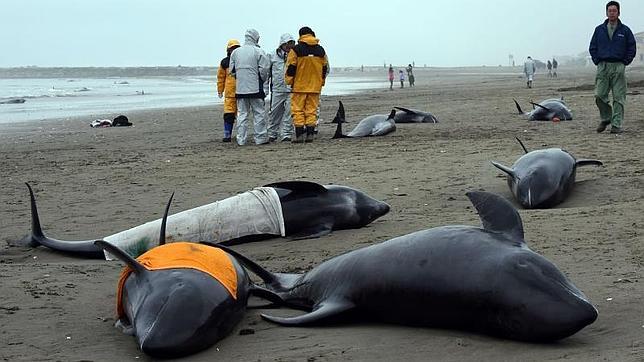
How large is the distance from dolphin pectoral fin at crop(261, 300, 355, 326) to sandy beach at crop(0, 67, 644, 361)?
6 cm

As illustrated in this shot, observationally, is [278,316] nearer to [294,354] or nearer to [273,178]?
[294,354]

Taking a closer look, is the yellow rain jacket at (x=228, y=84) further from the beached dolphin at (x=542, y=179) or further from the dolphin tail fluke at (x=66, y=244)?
the dolphin tail fluke at (x=66, y=244)

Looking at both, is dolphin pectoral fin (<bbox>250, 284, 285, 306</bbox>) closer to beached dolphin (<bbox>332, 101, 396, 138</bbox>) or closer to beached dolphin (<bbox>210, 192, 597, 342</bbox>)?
beached dolphin (<bbox>210, 192, 597, 342</bbox>)

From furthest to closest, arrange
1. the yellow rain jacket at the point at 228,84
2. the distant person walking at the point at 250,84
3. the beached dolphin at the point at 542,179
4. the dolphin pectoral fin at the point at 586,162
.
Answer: the yellow rain jacket at the point at 228,84 < the distant person walking at the point at 250,84 < the dolphin pectoral fin at the point at 586,162 < the beached dolphin at the point at 542,179

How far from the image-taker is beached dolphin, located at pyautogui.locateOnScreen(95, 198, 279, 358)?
4.25 meters

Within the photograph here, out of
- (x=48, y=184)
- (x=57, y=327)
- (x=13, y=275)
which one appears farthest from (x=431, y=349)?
(x=48, y=184)

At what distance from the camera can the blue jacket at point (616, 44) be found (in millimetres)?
13828

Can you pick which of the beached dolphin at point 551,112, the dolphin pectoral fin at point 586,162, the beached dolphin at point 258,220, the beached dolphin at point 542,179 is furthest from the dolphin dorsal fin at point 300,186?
the beached dolphin at point 551,112

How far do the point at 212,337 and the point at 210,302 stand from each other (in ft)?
0.61

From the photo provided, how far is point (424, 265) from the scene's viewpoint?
452 centimetres

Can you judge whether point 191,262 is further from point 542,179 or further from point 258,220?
point 542,179

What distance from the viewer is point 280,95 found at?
16656 mm

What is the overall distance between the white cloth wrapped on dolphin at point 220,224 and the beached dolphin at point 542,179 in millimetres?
2515

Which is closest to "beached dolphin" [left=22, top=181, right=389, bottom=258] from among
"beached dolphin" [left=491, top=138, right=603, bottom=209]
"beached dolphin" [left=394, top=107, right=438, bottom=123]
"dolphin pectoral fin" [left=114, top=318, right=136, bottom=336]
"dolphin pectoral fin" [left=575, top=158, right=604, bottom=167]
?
"beached dolphin" [left=491, top=138, right=603, bottom=209]
